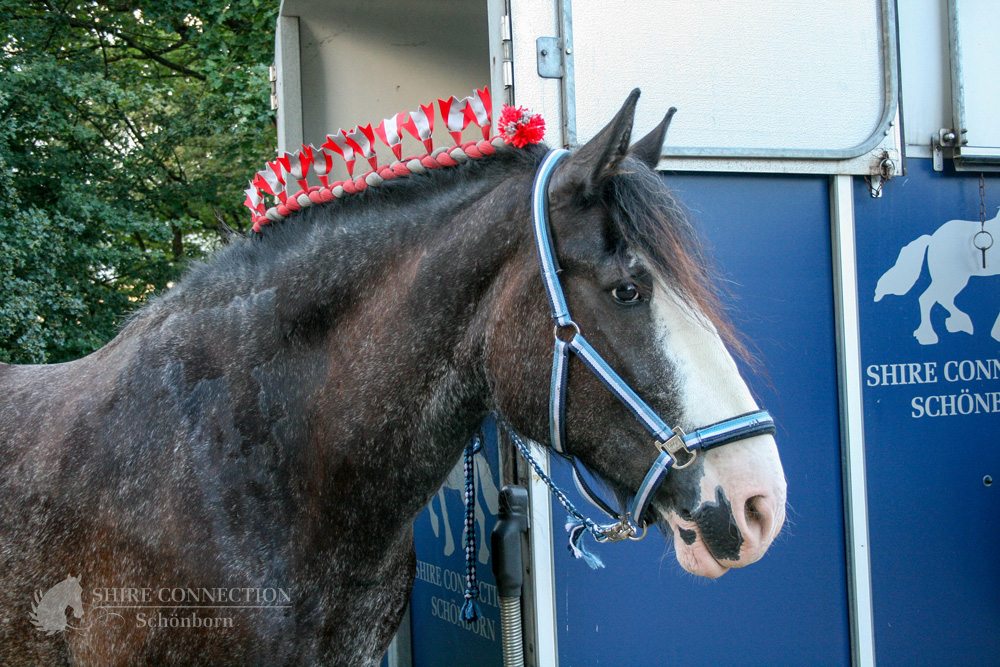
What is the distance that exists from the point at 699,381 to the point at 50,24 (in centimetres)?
866

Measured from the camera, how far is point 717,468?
4.71 feet

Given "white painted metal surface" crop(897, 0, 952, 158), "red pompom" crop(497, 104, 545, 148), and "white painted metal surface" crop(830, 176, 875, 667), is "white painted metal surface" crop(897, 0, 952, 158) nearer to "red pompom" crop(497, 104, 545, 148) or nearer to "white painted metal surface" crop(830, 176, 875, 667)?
"white painted metal surface" crop(830, 176, 875, 667)

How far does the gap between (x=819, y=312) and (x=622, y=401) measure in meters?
1.43

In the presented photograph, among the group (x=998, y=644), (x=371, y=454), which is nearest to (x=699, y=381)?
(x=371, y=454)

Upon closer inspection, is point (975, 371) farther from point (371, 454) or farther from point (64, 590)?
point (64, 590)

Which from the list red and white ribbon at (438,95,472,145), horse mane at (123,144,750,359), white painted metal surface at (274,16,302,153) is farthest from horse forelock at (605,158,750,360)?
white painted metal surface at (274,16,302,153)

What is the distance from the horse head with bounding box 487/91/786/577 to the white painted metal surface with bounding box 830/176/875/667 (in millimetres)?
1191

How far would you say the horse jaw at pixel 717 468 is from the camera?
1413 millimetres

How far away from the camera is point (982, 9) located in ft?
9.23

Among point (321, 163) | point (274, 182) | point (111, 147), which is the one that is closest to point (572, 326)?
point (321, 163)

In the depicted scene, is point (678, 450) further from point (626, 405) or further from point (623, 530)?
point (623, 530)

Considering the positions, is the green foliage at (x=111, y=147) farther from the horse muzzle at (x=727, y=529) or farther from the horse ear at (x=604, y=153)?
the horse muzzle at (x=727, y=529)

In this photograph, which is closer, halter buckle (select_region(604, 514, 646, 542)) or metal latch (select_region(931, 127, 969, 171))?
halter buckle (select_region(604, 514, 646, 542))

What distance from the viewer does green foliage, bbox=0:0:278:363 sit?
6.45 meters
